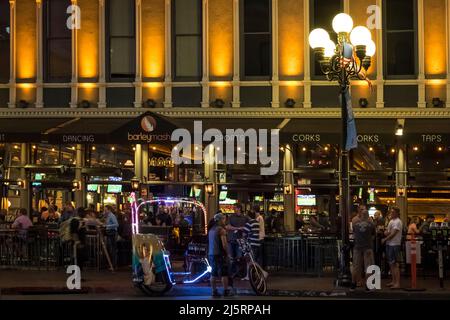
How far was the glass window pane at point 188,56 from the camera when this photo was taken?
84.4 feet

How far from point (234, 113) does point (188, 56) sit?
262 centimetres

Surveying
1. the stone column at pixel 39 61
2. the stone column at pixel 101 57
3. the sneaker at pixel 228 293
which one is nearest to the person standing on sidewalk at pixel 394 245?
the sneaker at pixel 228 293

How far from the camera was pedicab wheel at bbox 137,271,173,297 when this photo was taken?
54.9 feet

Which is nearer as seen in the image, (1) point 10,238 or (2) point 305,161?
(1) point 10,238

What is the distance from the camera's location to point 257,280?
54.9ft

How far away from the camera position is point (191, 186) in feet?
83.5

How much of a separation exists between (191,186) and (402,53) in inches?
326

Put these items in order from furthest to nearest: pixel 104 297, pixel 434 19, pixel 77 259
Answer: pixel 434 19 → pixel 77 259 → pixel 104 297

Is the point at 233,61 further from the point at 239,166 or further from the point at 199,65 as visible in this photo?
the point at 239,166

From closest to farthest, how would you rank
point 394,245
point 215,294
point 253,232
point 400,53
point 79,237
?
point 215,294 → point 394,245 → point 253,232 → point 79,237 → point 400,53

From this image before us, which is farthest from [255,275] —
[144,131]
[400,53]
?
[400,53]

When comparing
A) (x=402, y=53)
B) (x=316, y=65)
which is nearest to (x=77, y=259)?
(x=316, y=65)

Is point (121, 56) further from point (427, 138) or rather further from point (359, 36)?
point (359, 36)

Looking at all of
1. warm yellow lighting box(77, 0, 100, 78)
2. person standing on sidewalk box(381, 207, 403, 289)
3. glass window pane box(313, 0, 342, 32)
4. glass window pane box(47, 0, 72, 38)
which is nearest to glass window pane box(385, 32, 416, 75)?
glass window pane box(313, 0, 342, 32)
